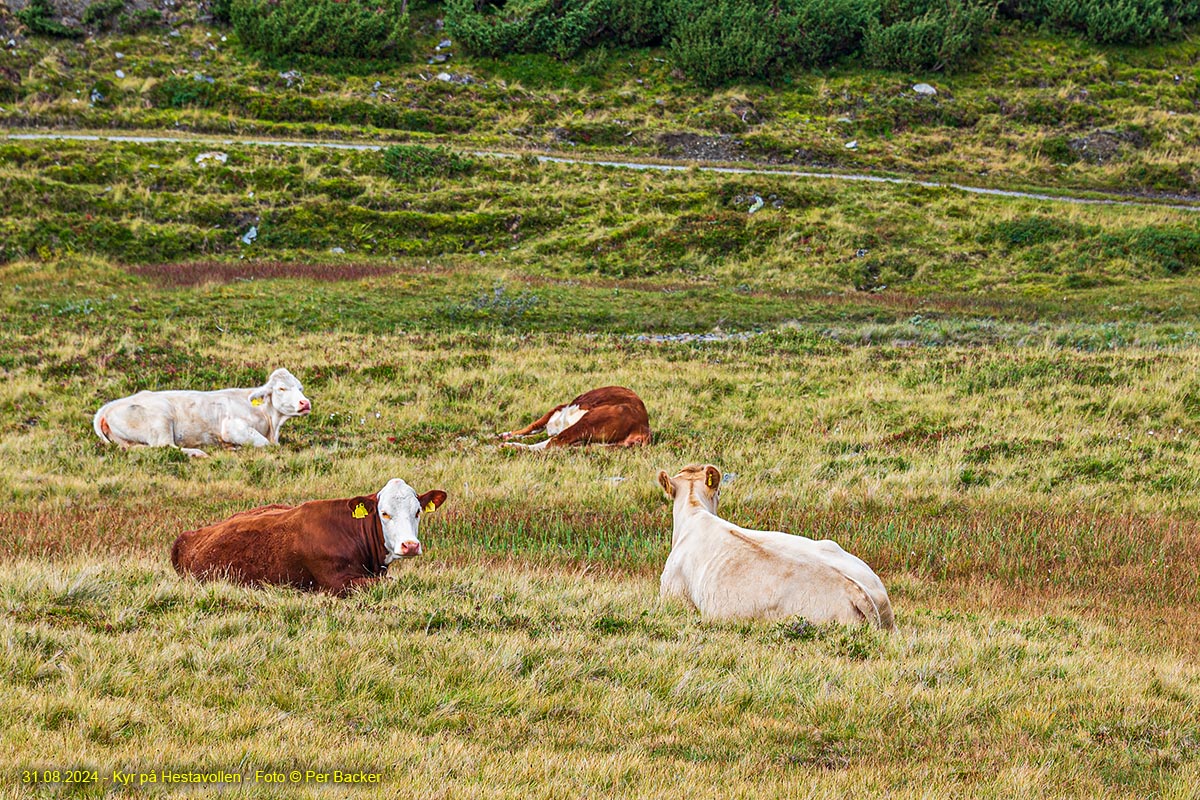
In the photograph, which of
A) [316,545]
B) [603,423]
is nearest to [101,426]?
[603,423]

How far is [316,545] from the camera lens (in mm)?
8703

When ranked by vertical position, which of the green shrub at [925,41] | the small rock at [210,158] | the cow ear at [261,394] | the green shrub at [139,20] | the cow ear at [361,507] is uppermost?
the green shrub at [139,20]

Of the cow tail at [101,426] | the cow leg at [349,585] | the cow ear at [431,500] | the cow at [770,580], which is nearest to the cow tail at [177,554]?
the cow leg at [349,585]

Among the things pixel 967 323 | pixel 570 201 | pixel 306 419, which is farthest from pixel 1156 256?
pixel 306 419

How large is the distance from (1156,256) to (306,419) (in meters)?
30.5

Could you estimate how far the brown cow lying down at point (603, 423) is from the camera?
16031 millimetres

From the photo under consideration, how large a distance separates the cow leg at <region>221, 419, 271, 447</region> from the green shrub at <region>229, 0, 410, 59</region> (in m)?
47.2

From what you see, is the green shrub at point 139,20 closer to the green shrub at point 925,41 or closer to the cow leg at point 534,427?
the green shrub at point 925,41

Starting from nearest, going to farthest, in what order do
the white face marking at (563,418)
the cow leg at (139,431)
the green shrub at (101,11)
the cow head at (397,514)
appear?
the cow head at (397,514) < the cow leg at (139,431) < the white face marking at (563,418) < the green shrub at (101,11)

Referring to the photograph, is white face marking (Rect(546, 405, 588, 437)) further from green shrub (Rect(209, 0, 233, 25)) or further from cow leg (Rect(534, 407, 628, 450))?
green shrub (Rect(209, 0, 233, 25))

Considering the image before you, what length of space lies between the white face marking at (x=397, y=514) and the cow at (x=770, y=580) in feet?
7.65

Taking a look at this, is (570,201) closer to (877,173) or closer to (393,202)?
(393,202)

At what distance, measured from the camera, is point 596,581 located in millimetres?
9445

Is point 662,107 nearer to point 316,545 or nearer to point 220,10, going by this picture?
point 220,10
